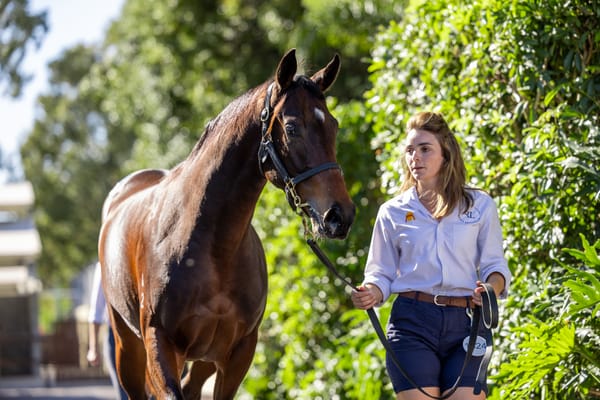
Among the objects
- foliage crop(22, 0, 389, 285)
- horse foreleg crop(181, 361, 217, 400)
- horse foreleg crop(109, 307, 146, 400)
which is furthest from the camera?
foliage crop(22, 0, 389, 285)

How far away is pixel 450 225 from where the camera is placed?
4047 mm

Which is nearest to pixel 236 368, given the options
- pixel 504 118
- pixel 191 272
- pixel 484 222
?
pixel 191 272

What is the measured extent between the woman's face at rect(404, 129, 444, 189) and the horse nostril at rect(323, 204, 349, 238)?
392mm

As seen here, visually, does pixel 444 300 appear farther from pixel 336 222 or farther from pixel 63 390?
pixel 63 390

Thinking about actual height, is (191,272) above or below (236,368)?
above

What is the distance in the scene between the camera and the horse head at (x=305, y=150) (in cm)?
408

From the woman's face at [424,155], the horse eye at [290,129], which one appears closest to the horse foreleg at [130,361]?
the horse eye at [290,129]

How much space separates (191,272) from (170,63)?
633 inches

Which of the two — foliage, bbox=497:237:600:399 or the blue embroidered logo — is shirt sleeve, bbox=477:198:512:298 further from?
foliage, bbox=497:237:600:399

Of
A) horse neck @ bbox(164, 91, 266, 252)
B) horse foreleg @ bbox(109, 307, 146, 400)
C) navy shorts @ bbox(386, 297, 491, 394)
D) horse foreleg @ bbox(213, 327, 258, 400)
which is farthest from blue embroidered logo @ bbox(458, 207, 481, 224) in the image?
horse foreleg @ bbox(109, 307, 146, 400)

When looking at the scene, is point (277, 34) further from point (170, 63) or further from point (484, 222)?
point (484, 222)

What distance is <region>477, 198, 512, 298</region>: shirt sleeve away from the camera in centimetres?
401

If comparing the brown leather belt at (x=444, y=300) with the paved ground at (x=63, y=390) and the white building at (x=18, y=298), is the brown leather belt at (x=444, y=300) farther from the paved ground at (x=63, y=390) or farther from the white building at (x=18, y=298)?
the white building at (x=18, y=298)

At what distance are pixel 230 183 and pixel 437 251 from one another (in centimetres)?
119
